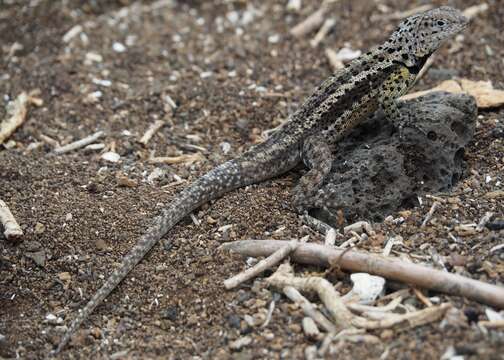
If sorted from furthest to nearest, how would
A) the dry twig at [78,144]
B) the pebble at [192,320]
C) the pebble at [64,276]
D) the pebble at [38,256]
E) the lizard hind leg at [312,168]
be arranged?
the dry twig at [78,144] < the lizard hind leg at [312,168] < the pebble at [38,256] < the pebble at [64,276] < the pebble at [192,320]

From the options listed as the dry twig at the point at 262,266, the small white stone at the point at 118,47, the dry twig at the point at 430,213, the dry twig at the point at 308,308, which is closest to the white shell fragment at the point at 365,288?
the dry twig at the point at 308,308

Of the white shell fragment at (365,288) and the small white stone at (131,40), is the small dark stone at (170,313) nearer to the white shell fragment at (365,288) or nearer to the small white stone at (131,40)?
the white shell fragment at (365,288)

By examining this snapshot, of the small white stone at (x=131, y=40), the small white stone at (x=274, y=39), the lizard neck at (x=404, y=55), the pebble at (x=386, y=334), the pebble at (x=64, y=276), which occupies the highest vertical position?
the lizard neck at (x=404, y=55)

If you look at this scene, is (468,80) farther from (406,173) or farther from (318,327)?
(318,327)

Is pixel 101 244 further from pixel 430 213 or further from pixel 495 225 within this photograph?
pixel 495 225

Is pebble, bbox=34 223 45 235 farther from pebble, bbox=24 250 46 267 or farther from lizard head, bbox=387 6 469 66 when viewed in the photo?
lizard head, bbox=387 6 469 66

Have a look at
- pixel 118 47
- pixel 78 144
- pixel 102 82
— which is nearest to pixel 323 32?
pixel 118 47

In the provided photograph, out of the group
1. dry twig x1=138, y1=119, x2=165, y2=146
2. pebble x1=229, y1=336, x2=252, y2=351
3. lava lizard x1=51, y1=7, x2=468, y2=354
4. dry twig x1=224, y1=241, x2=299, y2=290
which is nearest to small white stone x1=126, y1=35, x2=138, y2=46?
dry twig x1=138, y1=119, x2=165, y2=146

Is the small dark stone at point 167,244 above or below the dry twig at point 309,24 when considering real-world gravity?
below

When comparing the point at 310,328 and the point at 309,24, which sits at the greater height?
the point at 309,24
